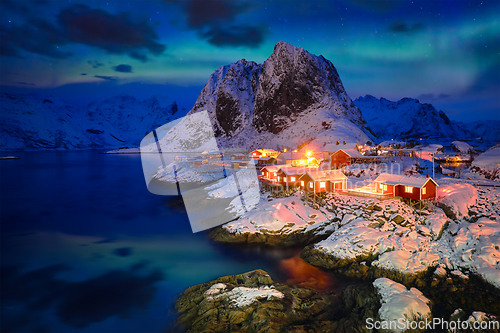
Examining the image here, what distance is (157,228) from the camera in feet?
103

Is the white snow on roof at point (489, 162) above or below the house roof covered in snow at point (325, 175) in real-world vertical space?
below

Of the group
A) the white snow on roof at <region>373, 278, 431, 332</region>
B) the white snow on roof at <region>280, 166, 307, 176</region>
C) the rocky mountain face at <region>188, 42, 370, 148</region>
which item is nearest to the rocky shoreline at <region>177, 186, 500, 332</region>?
the white snow on roof at <region>373, 278, 431, 332</region>

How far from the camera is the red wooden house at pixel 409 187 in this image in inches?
1031

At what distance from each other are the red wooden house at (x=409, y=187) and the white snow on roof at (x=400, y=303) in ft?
44.9

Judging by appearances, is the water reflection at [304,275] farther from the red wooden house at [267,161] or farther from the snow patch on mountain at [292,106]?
the snow patch on mountain at [292,106]

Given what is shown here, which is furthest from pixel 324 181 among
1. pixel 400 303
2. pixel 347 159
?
pixel 347 159

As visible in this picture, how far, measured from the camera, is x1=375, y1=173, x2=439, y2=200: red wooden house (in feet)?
85.9

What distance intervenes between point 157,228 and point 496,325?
29.9m

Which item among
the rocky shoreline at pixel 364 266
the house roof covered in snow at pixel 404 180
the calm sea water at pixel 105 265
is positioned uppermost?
the house roof covered in snow at pixel 404 180

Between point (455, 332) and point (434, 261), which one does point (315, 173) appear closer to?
point (434, 261)

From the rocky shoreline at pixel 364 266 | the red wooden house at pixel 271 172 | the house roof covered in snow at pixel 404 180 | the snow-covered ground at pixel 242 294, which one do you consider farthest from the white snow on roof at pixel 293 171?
the snow-covered ground at pixel 242 294

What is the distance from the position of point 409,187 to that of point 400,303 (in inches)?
652

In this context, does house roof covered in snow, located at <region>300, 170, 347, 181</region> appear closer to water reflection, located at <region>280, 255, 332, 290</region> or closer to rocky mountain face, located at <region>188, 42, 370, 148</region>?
water reflection, located at <region>280, 255, 332, 290</region>

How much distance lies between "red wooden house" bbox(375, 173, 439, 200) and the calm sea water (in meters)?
13.3
